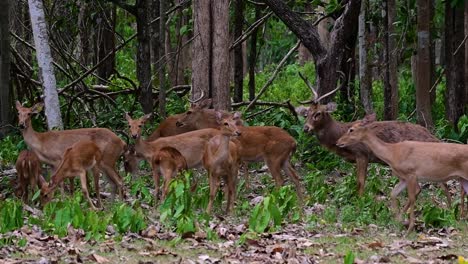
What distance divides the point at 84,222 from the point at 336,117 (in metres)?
9.00

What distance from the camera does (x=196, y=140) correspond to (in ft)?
41.5

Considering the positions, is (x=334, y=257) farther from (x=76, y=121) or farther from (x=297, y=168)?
(x=76, y=121)

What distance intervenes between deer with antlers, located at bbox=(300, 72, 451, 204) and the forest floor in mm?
2470

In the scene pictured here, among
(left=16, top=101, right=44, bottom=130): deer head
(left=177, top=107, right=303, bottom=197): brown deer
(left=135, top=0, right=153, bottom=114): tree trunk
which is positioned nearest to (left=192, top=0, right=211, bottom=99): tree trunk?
(left=135, top=0, right=153, bottom=114): tree trunk

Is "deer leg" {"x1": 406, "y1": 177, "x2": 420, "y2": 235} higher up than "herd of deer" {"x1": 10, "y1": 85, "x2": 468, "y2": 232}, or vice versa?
"herd of deer" {"x1": 10, "y1": 85, "x2": 468, "y2": 232}

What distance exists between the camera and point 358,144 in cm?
1269

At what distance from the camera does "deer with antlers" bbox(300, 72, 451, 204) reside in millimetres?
12578

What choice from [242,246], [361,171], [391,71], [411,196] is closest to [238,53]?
[391,71]

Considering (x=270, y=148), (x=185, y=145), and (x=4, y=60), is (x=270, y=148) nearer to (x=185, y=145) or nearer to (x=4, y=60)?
(x=185, y=145)

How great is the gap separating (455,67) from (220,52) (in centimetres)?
471

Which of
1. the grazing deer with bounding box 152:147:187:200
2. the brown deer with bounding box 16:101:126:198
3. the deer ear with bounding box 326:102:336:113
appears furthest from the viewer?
the deer ear with bounding box 326:102:336:113

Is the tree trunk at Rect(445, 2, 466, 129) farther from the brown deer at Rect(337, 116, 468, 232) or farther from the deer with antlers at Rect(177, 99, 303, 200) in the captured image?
the brown deer at Rect(337, 116, 468, 232)

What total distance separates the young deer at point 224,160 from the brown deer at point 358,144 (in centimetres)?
171

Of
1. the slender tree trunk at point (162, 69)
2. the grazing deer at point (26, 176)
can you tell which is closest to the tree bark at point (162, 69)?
the slender tree trunk at point (162, 69)
